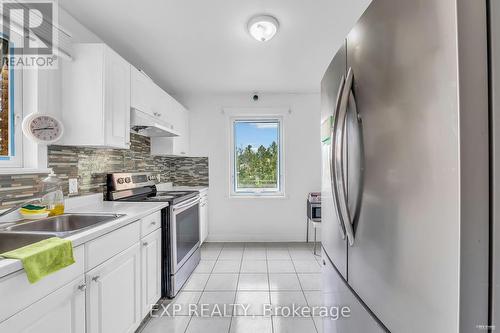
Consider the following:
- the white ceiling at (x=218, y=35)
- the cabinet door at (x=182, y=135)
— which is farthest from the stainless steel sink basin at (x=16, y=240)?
the cabinet door at (x=182, y=135)

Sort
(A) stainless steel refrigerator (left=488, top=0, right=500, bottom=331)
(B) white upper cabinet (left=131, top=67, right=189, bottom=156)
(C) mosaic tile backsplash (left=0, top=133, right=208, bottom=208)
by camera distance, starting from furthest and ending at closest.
Result: (B) white upper cabinet (left=131, top=67, right=189, bottom=156)
(C) mosaic tile backsplash (left=0, top=133, right=208, bottom=208)
(A) stainless steel refrigerator (left=488, top=0, right=500, bottom=331)

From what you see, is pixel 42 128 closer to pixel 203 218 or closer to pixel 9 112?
pixel 9 112

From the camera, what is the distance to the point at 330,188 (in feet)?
4.33

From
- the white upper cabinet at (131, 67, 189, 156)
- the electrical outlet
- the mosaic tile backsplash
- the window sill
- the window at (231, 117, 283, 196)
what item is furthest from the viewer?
the window at (231, 117, 283, 196)

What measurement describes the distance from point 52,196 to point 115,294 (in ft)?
2.56

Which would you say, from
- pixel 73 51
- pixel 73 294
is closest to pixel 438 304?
pixel 73 294

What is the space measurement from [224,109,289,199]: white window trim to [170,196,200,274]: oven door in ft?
3.46

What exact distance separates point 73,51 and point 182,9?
843mm

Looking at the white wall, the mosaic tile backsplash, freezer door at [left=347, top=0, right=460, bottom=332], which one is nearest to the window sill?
the mosaic tile backsplash

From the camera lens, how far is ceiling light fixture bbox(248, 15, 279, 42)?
1967mm

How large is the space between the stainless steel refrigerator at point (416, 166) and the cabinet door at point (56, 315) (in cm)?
123

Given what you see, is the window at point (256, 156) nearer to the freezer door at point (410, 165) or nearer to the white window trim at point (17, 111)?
the white window trim at point (17, 111)

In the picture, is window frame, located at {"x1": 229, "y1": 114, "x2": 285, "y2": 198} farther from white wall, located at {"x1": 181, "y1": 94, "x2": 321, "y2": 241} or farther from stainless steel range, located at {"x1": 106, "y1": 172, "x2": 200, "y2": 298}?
stainless steel range, located at {"x1": 106, "y1": 172, "x2": 200, "y2": 298}

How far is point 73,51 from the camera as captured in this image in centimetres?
184
